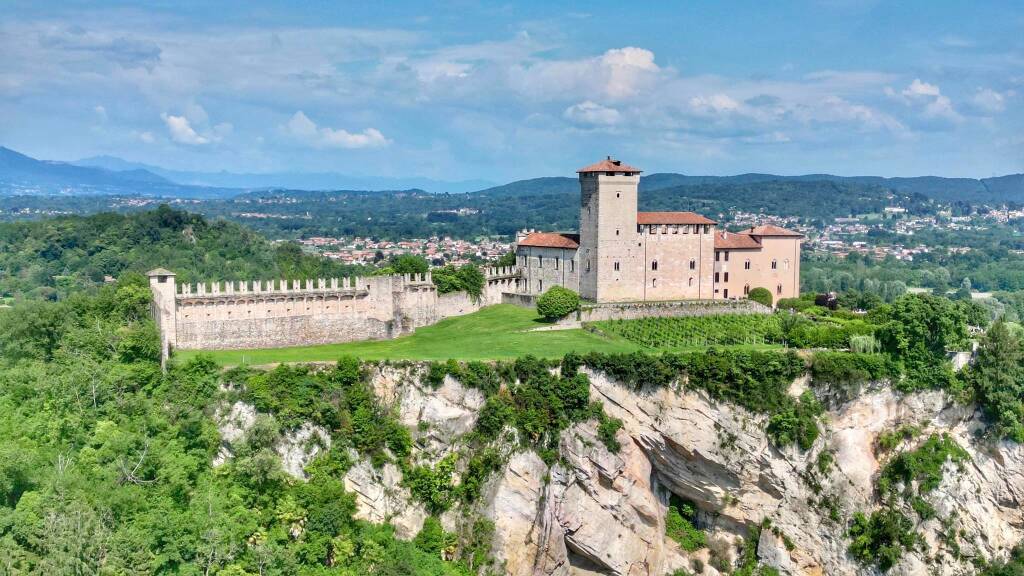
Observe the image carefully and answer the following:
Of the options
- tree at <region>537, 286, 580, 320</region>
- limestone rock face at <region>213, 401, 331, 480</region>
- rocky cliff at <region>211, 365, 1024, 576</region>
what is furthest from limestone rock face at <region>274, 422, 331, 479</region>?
tree at <region>537, 286, 580, 320</region>

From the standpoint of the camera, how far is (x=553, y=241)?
221 feet

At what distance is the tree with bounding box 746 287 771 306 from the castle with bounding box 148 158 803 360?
2.45 feet

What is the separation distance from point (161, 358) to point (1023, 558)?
Answer: 45.3 m

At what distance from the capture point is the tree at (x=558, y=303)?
59312 millimetres

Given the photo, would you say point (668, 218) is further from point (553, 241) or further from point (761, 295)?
point (761, 295)

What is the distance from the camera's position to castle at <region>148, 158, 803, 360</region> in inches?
2112

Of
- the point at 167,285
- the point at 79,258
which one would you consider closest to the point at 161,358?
the point at 167,285

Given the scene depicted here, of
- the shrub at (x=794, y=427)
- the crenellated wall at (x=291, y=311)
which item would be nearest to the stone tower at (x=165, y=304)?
the crenellated wall at (x=291, y=311)

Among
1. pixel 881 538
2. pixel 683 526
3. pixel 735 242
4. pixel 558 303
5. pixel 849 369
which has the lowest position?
pixel 683 526

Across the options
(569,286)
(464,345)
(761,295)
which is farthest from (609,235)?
(464,345)

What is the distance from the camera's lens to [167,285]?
171 feet

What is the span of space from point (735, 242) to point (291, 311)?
3216 centimetres

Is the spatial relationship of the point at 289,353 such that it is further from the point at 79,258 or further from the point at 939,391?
the point at 79,258

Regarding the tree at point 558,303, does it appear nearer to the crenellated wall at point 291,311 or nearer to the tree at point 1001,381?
the crenellated wall at point 291,311
